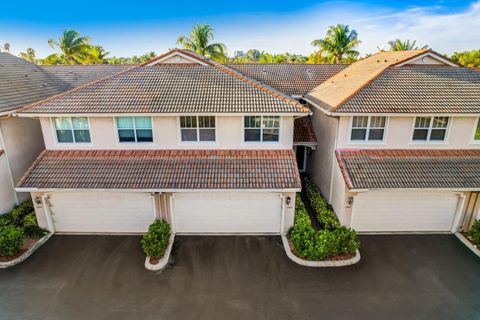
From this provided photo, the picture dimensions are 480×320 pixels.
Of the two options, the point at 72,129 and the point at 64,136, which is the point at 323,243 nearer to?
the point at 72,129

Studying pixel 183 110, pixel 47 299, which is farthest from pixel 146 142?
pixel 47 299

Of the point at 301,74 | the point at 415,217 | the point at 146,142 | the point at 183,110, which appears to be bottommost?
the point at 415,217

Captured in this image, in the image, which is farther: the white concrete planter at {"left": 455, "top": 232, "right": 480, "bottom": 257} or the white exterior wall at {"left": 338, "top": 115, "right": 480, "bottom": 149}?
the white exterior wall at {"left": 338, "top": 115, "right": 480, "bottom": 149}

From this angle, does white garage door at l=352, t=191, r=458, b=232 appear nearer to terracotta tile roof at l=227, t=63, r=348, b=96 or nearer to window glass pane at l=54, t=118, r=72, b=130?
terracotta tile roof at l=227, t=63, r=348, b=96

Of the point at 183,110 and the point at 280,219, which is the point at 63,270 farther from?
the point at 280,219

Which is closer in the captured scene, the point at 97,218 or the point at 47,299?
the point at 47,299

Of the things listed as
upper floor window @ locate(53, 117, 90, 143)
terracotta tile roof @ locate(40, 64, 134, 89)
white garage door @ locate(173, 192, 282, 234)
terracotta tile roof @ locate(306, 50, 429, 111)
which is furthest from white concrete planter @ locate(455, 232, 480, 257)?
terracotta tile roof @ locate(40, 64, 134, 89)

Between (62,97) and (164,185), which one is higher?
(62,97)
